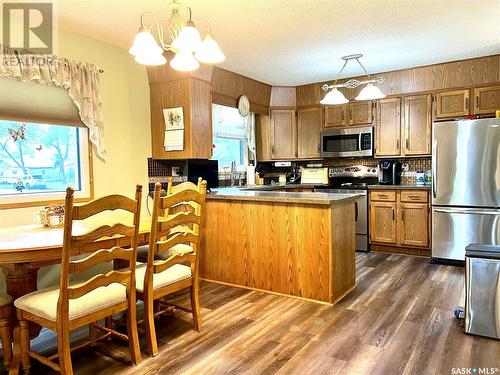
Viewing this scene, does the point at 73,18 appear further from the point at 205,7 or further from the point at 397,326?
the point at 397,326

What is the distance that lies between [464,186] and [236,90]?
2.95m

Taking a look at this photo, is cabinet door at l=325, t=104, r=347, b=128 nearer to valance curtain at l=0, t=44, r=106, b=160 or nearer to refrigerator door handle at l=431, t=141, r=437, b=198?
refrigerator door handle at l=431, t=141, r=437, b=198

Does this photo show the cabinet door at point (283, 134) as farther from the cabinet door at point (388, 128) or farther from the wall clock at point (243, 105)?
the cabinet door at point (388, 128)

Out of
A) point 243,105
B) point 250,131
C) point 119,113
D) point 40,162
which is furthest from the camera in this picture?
point 250,131

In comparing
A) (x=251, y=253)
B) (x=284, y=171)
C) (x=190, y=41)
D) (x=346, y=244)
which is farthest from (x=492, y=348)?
(x=284, y=171)

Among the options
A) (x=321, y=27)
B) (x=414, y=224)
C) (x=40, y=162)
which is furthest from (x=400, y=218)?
(x=40, y=162)

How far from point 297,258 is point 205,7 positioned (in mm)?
2188

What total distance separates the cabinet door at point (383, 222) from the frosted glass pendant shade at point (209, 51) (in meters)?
3.34

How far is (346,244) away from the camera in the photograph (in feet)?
10.7

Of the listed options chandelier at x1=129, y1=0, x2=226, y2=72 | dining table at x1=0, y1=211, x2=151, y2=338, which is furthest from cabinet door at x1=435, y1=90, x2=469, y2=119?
dining table at x1=0, y1=211, x2=151, y2=338

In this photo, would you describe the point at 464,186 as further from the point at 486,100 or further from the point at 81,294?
the point at 81,294

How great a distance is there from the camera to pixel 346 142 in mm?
5215

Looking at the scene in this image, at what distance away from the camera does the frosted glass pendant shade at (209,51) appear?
2.18 metres

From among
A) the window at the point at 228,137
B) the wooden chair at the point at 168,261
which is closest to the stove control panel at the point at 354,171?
the window at the point at 228,137
